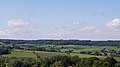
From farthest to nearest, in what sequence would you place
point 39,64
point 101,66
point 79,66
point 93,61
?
point 39,64
point 79,66
point 93,61
point 101,66

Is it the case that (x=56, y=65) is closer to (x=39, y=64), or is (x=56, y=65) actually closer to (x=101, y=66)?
(x=39, y=64)

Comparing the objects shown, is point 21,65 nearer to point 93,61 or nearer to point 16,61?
point 16,61

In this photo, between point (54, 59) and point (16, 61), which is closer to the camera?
point (16, 61)

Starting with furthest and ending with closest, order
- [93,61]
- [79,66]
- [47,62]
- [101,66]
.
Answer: [47,62] → [79,66] → [93,61] → [101,66]

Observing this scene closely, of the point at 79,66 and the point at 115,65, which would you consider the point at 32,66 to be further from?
the point at 115,65

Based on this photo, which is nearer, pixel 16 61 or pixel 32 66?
pixel 32 66

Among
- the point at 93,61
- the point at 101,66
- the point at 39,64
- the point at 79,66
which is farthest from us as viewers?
the point at 39,64

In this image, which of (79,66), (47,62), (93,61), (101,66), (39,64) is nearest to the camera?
(101,66)

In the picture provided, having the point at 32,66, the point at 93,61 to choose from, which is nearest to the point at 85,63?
the point at 93,61

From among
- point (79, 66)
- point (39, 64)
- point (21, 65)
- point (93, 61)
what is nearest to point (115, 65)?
point (93, 61)
